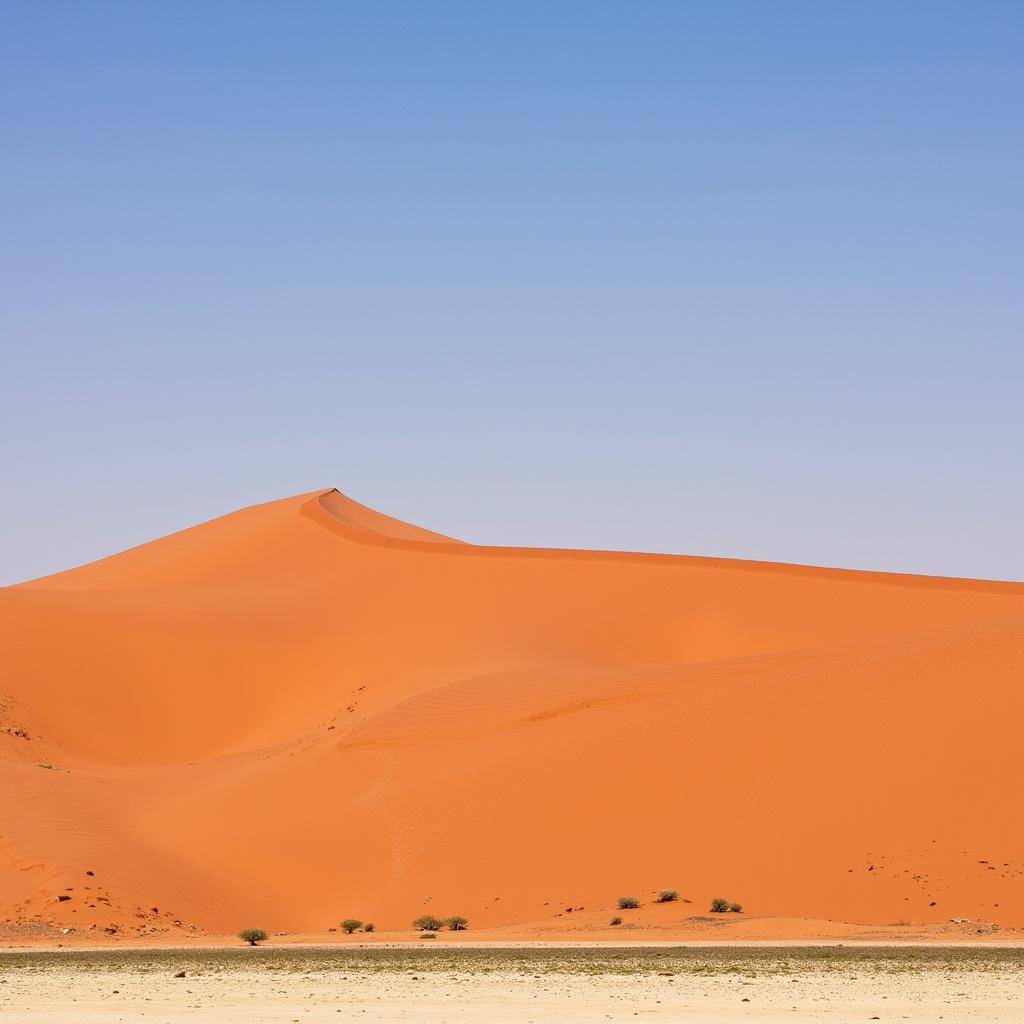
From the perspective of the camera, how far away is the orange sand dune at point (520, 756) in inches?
1029

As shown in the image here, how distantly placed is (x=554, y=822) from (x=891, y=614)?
19.9m

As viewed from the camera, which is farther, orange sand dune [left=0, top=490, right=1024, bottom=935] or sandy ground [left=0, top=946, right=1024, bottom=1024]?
orange sand dune [left=0, top=490, right=1024, bottom=935]

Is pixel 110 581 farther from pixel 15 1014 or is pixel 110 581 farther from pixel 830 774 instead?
pixel 15 1014

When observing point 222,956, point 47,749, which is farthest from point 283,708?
point 222,956

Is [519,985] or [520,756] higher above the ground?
[520,756]

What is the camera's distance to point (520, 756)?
31.6m

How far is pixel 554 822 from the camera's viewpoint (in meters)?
28.7

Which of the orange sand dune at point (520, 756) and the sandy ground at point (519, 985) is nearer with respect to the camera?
the sandy ground at point (519, 985)

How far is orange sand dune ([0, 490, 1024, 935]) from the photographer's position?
26.1 meters

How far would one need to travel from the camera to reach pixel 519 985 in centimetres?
1784

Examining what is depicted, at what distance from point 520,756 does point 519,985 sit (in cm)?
1379

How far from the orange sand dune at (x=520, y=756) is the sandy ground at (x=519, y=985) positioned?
162 inches

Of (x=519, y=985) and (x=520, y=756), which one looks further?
(x=520, y=756)

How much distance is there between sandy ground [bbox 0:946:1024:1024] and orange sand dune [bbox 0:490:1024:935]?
162 inches
